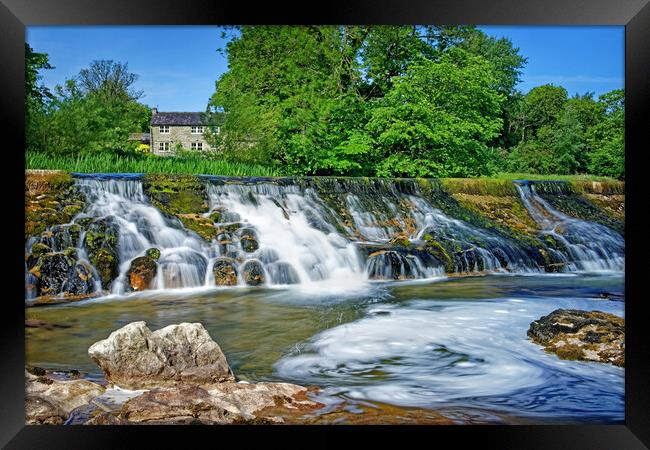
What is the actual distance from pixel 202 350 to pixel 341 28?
9.42 feet

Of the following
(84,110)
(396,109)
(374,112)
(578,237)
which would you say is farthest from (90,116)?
(578,237)

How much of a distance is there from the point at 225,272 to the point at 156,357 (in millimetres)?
1455

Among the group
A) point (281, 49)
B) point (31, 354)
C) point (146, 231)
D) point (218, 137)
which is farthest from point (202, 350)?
point (281, 49)

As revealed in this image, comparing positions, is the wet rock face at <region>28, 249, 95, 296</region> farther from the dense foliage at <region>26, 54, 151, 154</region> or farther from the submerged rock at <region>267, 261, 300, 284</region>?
the submerged rock at <region>267, 261, 300, 284</region>

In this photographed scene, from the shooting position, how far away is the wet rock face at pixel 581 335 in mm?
4426

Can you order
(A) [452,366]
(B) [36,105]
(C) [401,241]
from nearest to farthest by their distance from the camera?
(A) [452,366]
(B) [36,105]
(C) [401,241]

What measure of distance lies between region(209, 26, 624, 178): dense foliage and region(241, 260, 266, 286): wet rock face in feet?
2.89

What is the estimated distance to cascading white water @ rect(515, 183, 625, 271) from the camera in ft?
17.6

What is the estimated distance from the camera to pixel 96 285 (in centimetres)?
500

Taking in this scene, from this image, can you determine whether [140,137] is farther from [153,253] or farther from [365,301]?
[365,301]

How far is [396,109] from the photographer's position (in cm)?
574

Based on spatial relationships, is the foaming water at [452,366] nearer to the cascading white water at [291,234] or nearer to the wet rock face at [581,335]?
the wet rock face at [581,335]

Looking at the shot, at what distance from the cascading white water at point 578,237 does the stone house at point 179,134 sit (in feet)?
8.90

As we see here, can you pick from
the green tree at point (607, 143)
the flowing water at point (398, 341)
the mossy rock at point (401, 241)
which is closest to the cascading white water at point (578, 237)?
the flowing water at point (398, 341)
